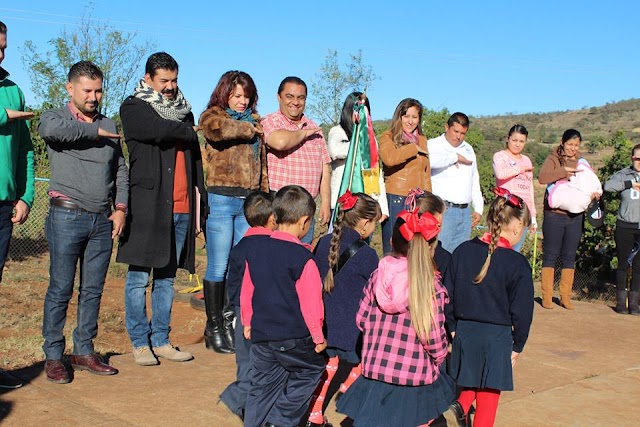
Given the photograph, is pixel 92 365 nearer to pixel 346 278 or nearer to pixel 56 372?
pixel 56 372

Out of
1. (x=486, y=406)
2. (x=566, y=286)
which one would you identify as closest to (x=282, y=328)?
(x=486, y=406)

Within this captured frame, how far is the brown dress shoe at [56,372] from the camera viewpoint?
4.91 m

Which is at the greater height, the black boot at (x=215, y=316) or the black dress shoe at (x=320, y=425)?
the black boot at (x=215, y=316)

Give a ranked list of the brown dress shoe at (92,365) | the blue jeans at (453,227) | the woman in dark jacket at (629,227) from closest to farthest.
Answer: the brown dress shoe at (92,365)
the blue jeans at (453,227)
the woman in dark jacket at (629,227)

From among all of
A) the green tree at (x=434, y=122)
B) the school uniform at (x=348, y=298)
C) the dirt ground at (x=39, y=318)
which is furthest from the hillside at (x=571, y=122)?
the school uniform at (x=348, y=298)

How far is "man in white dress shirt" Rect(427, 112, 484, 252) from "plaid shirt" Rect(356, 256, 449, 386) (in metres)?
3.32

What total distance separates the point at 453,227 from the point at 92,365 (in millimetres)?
3503

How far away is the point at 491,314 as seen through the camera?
4293 mm

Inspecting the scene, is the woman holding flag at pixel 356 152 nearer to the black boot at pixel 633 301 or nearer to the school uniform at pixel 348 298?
the school uniform at pixel 348 298

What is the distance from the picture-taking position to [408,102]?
6660 millimetres

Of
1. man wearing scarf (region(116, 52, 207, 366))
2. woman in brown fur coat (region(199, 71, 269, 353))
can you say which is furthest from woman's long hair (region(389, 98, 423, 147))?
man wearing scarf (region(116, 52, 207, 366))

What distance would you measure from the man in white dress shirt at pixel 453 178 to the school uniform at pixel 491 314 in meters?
2.75

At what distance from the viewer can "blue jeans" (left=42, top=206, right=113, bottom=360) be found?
16.0ft

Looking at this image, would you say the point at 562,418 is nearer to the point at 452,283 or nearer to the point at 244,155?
the point at 452,283
